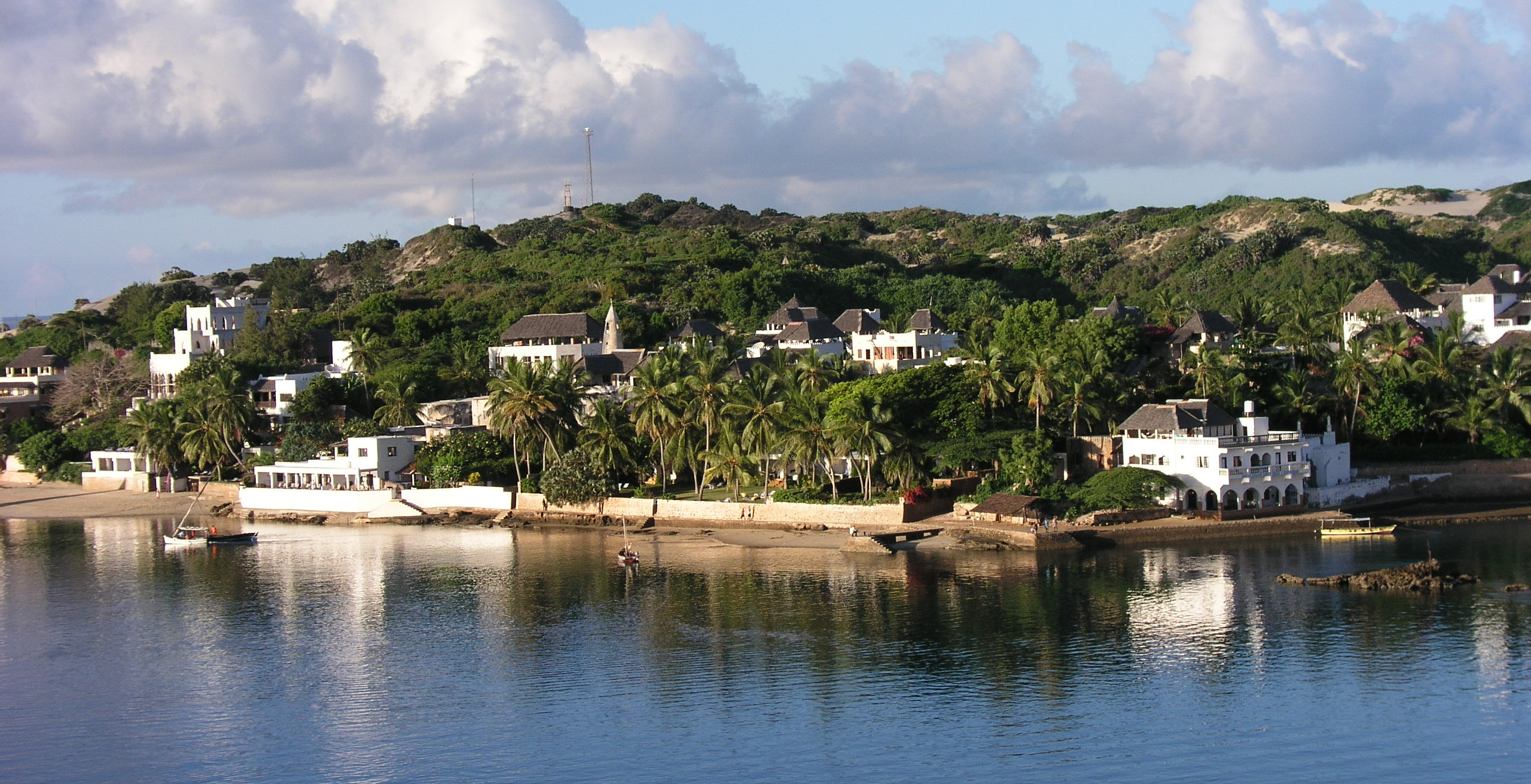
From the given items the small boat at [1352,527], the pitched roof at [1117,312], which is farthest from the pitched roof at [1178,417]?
the pitched roof at [1117,312]

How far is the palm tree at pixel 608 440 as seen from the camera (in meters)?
69.8

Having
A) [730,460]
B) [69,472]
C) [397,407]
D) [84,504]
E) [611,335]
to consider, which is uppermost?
[611,335]

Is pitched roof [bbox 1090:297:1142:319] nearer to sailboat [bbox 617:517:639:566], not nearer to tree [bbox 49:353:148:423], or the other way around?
sailboat [bbox 617:517:639:566]

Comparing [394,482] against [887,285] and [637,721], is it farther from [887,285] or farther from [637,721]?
[887,285]

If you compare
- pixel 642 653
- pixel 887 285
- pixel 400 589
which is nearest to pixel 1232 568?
pixel 642 653

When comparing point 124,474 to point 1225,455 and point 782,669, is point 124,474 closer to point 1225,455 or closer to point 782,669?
point 782,669

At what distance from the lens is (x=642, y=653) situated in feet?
145

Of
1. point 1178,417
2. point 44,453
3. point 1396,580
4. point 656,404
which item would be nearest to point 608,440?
point 656,404

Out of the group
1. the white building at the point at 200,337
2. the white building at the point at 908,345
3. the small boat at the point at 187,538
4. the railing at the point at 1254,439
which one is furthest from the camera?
the white building at the point at 200,337

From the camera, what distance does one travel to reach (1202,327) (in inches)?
3228

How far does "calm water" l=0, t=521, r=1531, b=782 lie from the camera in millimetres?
34688

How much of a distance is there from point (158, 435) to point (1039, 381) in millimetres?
50492

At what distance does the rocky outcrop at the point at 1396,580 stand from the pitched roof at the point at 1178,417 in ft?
40.0

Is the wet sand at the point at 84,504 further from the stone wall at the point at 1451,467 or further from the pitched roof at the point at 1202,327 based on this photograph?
the stone wall at the point at 1451,467
